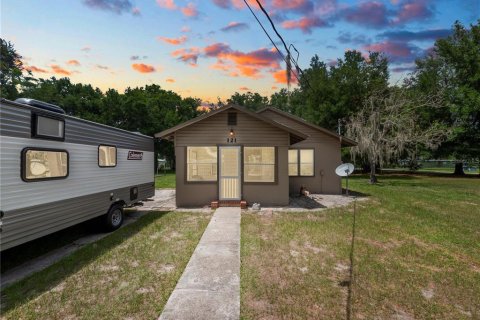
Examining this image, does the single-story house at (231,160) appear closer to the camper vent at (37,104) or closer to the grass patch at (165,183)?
the camper vent at (37,104)

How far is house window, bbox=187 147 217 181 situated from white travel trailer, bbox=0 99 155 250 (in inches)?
110

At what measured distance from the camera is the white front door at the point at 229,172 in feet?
35.6

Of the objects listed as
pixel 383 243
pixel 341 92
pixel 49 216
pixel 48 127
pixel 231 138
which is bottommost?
pixel 383 243

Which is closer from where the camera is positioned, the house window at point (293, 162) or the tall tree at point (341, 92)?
the house window at point (293, 162)

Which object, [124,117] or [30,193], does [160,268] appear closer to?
[30,193]

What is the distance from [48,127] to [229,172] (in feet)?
22.0

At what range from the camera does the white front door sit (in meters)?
10.9

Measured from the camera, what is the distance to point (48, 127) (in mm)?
5383

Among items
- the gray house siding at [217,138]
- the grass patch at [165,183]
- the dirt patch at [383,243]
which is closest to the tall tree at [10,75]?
the grass patch at [165,183]

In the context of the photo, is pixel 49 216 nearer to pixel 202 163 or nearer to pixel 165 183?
pixel 202 163

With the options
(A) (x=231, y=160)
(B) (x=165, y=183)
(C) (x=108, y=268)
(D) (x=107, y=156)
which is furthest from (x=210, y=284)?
(B) (x=165, y=183)

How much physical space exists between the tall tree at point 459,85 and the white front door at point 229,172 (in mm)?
27723

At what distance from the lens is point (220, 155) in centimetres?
1082

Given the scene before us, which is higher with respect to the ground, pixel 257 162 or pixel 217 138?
pixel 217 138
